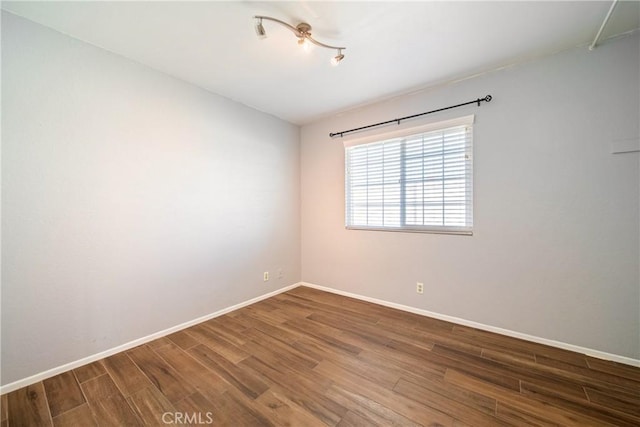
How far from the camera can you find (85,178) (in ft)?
6.48

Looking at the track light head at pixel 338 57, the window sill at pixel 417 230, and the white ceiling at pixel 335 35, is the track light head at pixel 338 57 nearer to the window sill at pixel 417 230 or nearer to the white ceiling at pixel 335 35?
the white ceiling at pixel 335 35

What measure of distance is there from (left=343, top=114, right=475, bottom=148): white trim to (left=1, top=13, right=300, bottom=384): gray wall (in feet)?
4.96

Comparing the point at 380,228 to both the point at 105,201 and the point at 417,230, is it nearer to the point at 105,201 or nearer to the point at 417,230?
the point at 417,230

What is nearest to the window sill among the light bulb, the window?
the window

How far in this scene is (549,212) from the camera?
86.0 inches

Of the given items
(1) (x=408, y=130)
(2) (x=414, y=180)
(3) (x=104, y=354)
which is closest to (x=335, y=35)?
(1) (x=408, y=130)

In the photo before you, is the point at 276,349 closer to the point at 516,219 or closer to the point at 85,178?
the point at 85,178

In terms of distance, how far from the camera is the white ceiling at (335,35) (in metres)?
1.68

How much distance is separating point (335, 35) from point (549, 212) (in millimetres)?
2425

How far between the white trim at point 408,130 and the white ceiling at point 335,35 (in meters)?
0.44

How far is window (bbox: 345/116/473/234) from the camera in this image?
2.60m

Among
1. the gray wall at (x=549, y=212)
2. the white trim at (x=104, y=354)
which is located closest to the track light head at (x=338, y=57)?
the gray wall at (x=549, y=212)

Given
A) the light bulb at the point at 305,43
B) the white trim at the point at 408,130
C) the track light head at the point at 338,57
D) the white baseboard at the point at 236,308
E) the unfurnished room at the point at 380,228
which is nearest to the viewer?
the unfurnished room at the point at 380,228

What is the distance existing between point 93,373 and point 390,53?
358cm
